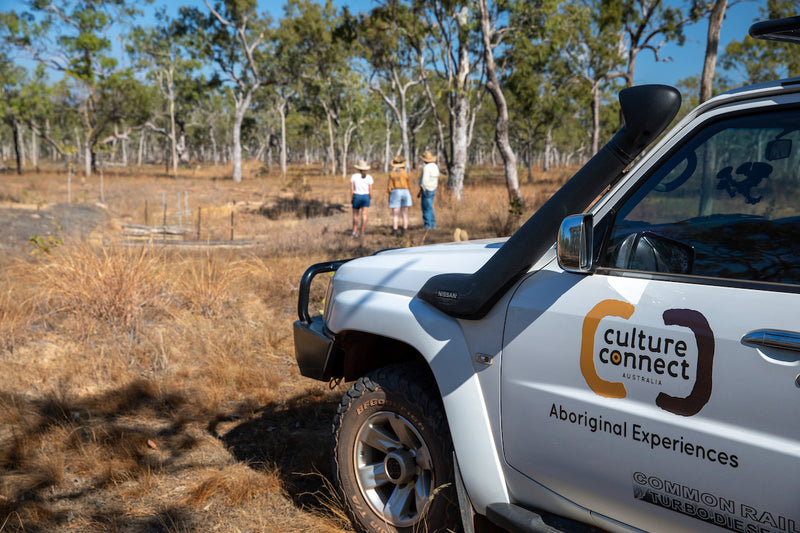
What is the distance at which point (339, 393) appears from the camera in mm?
4812

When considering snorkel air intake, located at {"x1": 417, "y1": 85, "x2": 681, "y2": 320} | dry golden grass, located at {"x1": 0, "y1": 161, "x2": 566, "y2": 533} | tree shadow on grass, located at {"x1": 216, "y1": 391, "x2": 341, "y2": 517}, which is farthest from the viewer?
tree shadow on grass, located at {"x1": 216, "y1": 391, "x2": 341, "y2": 517}

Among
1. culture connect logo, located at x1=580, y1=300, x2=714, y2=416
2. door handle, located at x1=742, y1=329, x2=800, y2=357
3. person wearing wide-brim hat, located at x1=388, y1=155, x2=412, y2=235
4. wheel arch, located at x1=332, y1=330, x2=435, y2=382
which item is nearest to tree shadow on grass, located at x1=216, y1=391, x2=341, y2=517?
wheel arch, located at x1=332, y1=330, x2=435, y2=382

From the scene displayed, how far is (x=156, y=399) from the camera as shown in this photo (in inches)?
186

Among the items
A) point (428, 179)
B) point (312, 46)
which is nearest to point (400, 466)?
point (428, 179)

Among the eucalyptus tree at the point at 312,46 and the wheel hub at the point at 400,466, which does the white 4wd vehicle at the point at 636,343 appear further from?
the eucalyptus tree at the point at 312,46

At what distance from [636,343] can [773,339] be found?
0.37 metres

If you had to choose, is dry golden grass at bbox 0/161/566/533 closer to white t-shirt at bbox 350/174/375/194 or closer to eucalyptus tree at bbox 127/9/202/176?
white t-shirt at bbox 350/174/375/194

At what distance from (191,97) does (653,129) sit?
5293 cm

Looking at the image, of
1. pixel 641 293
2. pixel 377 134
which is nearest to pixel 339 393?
pixel 641 293

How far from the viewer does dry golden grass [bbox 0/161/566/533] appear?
3324mm

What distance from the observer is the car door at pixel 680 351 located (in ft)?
5.31

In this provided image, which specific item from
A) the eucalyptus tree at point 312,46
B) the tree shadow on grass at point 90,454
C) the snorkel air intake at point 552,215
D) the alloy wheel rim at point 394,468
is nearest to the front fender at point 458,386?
the snorkel air intake at point 552,215

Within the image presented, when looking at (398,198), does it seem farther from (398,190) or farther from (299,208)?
(299,208)

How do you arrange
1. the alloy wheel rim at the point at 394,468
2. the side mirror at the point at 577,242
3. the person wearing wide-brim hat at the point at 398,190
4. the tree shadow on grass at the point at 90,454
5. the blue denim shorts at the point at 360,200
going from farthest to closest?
1. the person wearing wide-brim hat at the point at 398,190
2. the blue denim shorts at the point at 360,200
3. the tree shadow on grass at the point at 90,454
4. the alloy wheel rim at the point at 394,468
5. the side mirror at the point at 577,242
